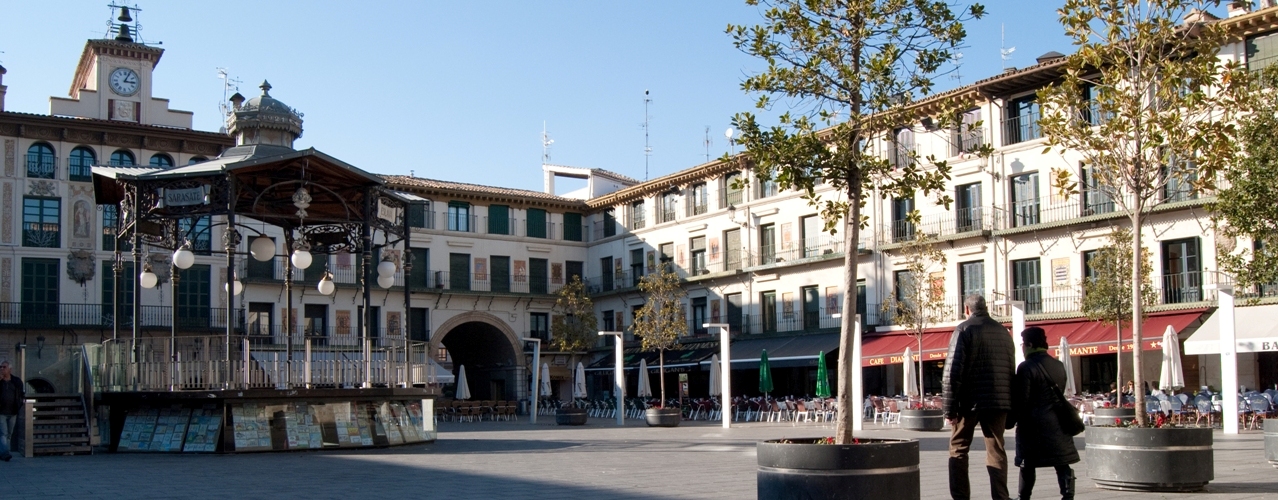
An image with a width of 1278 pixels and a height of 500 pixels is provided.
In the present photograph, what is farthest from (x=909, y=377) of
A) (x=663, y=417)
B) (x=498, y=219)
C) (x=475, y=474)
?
(x=498, y=219)

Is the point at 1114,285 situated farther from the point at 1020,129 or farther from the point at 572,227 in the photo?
the point at 572,227

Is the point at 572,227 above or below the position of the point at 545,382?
above

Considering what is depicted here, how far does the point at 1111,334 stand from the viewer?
34625 mm

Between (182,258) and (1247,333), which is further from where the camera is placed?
(1247,333)

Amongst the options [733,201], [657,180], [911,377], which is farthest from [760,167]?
[657,180]

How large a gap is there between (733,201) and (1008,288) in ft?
43.6

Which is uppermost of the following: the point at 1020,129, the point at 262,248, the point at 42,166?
the point at 1020,129

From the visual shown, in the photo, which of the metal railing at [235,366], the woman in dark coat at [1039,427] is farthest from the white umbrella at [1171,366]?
the woman in dark coat at [1039,427]

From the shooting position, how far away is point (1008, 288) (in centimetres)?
3900

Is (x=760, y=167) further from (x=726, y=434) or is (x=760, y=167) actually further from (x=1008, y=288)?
(x=1008, y=288)

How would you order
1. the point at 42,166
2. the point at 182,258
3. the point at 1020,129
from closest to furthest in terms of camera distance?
the point at 182,258
the point at 1020,129
the point at 42,166

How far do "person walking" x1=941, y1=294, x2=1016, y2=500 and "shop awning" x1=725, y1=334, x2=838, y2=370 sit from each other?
32.7m

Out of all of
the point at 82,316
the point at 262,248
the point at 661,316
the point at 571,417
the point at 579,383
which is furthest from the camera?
the point at 579,383

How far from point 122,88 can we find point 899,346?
29.1m
